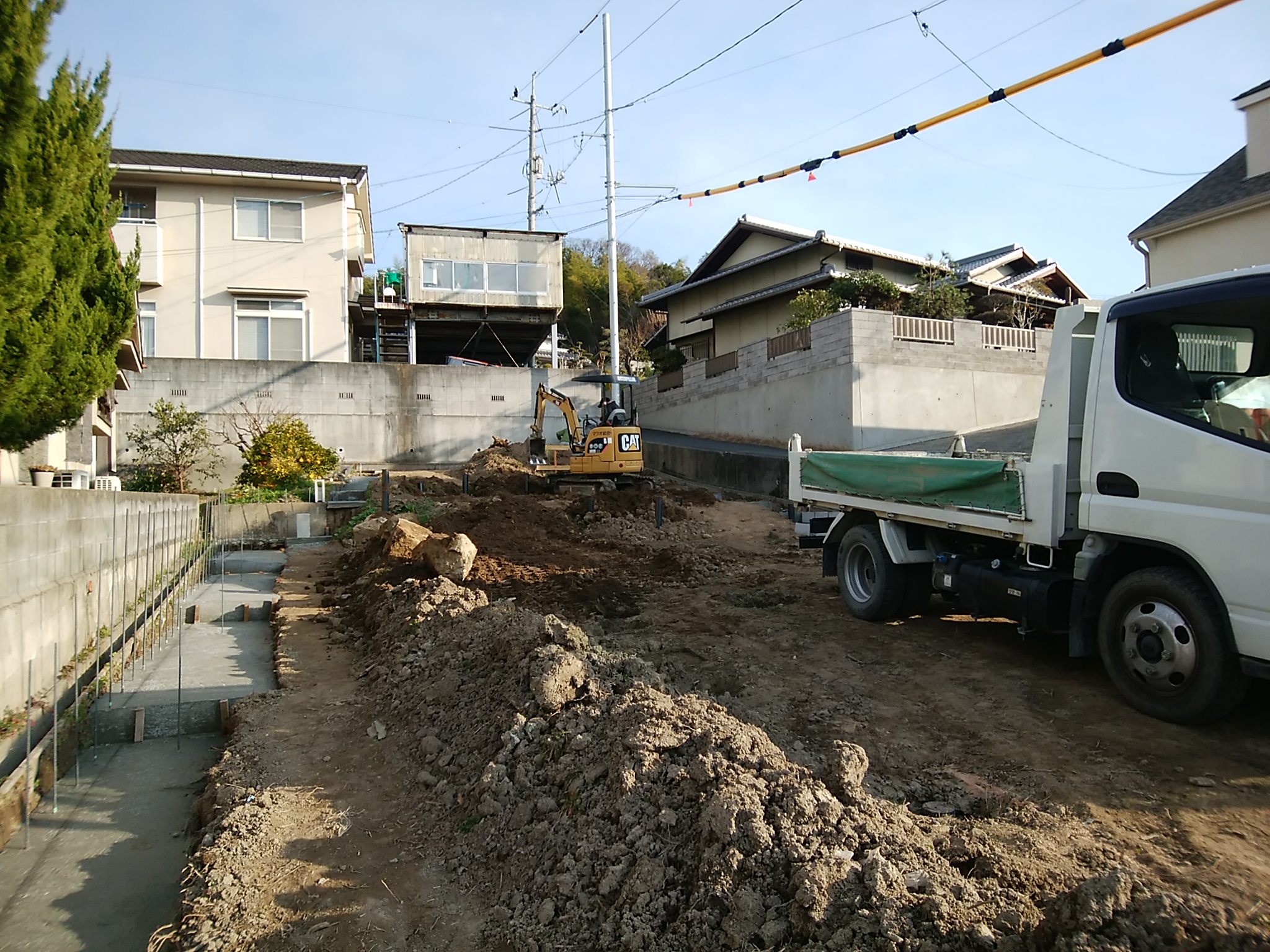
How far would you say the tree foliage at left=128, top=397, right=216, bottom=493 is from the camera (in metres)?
19.9

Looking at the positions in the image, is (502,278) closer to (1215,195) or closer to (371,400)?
(371,400)

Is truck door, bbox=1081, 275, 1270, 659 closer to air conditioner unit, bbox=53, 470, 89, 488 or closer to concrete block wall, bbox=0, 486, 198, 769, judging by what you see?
concrete block wall, bbox=0, 486, 198, 769

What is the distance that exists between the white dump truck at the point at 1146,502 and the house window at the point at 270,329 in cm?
2308

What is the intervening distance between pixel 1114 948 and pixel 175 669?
28.5ft

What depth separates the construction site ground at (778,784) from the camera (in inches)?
117

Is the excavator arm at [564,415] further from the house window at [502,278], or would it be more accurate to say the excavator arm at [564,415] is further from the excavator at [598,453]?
the house window at [502,278]

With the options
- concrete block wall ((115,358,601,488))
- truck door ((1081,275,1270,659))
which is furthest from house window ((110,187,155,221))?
truck door ((1081,275,1270,659))

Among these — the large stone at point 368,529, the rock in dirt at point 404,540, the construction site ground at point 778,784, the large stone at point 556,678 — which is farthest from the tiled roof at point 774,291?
the large stone at point 556,678

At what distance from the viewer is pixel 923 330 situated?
1833cm

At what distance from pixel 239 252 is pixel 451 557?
64.9ft

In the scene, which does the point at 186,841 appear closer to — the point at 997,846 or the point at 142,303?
the point at 997,846

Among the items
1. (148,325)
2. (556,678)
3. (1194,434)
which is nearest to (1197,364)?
(1194,434)

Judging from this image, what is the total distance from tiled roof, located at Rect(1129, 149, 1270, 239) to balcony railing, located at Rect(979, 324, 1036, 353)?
324 cm

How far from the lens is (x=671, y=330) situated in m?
32.4
